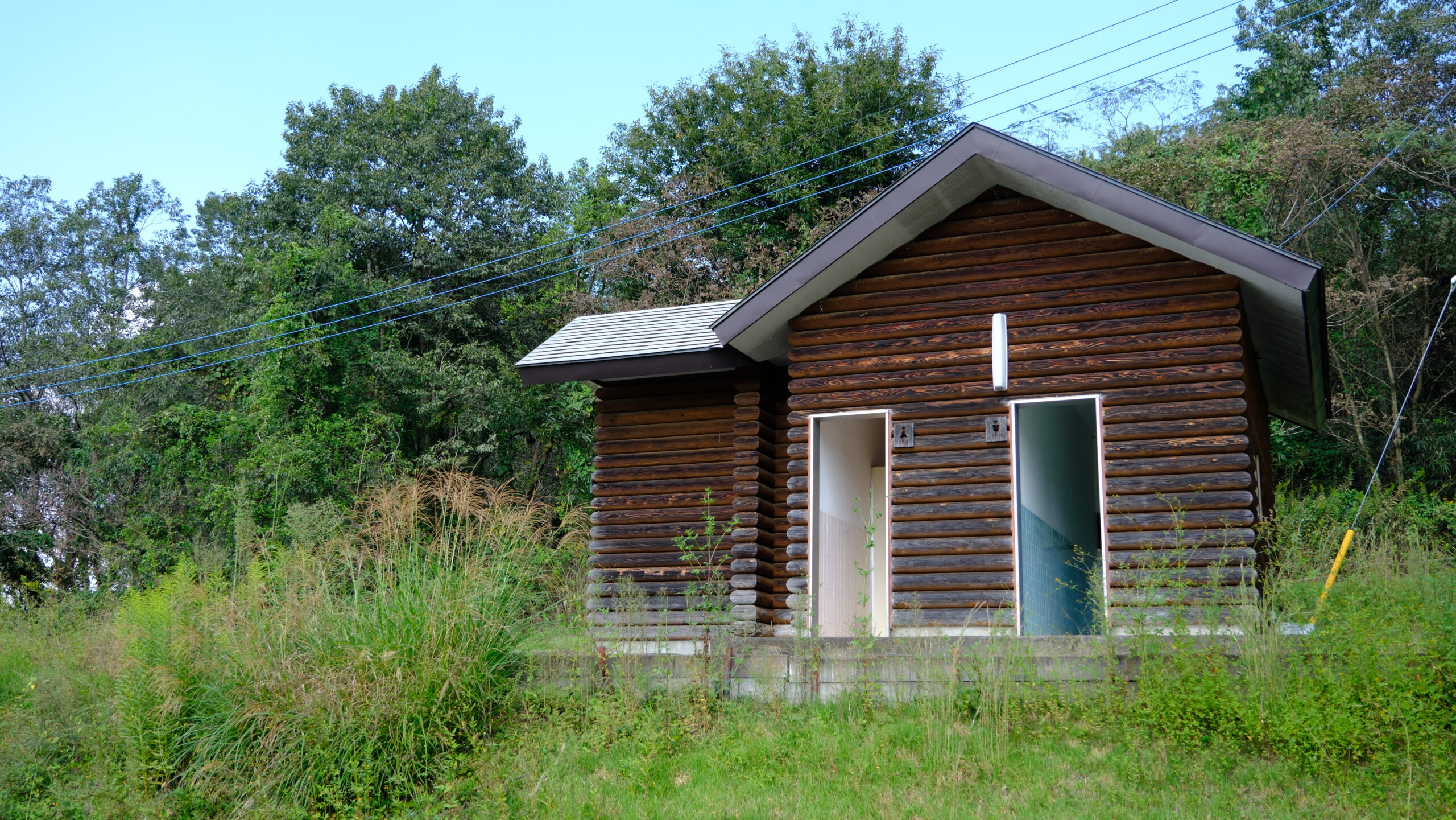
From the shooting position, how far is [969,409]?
10.7 meters

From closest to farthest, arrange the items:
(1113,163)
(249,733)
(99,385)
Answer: (249,733)
(1113,163)
(99,385)

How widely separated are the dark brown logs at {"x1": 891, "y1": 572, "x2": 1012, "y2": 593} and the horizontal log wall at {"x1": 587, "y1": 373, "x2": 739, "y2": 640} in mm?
2516

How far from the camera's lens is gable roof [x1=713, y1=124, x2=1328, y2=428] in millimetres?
9602

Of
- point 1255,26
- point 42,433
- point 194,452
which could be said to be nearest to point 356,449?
point 194,452

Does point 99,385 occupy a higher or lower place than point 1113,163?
lower

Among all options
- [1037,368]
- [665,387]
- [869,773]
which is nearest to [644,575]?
[665,387]

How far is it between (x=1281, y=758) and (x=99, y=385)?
3083 centimetres

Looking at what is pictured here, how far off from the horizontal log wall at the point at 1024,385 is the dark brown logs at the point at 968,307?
0.02m

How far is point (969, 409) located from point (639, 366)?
3954 mm

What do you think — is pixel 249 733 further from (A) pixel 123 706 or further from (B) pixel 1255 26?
(B) pixel 1255 26

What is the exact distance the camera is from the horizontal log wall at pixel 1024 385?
9695 millimetres

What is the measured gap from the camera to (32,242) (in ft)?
111

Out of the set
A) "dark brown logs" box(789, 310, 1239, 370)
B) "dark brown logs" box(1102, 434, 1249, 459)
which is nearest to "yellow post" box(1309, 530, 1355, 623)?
"dark brown logs" box(1102, 434, 1249, 459)

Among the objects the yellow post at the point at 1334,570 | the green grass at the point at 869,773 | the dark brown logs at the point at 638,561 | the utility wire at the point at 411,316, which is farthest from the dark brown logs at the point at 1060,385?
the utility wire at the point at 411,316
